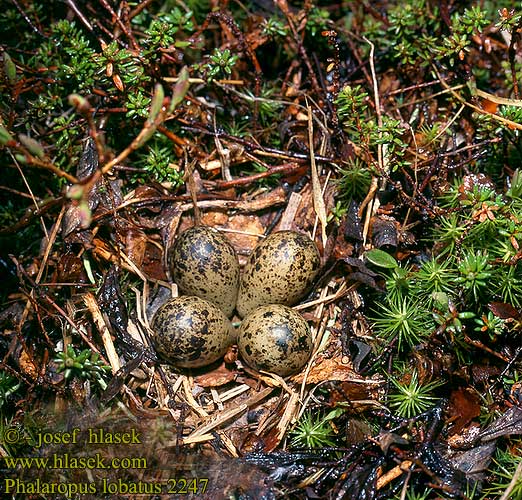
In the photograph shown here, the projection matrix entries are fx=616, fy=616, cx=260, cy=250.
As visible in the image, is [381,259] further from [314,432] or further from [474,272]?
[314,432]

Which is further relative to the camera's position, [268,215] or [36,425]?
[268,215]

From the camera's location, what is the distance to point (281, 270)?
9.87 ft

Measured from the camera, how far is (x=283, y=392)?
297cm

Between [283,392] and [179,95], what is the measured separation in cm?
156

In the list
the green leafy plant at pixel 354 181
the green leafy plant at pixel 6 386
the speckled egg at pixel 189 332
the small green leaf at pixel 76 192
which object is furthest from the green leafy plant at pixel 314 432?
the small green leaf at pixel 76 192

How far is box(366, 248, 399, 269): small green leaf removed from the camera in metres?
2.90

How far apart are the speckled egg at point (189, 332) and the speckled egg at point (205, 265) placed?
0.30 ft

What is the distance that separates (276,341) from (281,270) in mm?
355

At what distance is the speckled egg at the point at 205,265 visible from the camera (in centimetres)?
301

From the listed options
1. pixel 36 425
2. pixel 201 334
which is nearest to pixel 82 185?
pixel 201 334

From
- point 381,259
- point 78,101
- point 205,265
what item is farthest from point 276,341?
point 78,101

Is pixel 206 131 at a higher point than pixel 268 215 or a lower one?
higher

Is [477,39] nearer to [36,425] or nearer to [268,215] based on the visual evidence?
[268,215]

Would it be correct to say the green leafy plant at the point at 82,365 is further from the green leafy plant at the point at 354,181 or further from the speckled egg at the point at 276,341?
the green leafy plant at the point at 354,181
